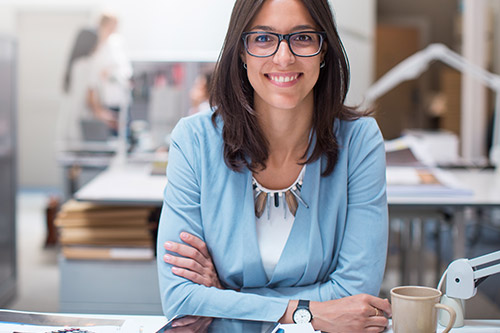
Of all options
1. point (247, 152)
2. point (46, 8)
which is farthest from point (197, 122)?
point (46, 8)

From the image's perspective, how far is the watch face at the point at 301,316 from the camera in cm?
113

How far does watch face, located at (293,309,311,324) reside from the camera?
1.13 meters

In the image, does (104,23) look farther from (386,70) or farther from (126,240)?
(386,70)

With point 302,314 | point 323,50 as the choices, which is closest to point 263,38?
point 323,50

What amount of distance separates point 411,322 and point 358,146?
511 millimetres

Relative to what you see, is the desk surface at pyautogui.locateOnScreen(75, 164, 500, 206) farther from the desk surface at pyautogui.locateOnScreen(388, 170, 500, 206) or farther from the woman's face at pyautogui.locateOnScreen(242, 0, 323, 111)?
the woman's face at pyautogui.locateOnScreen(242, 0, 323, 111)

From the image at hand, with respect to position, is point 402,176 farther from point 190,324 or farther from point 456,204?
point 190,324

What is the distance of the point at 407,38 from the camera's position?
7777 millimetres

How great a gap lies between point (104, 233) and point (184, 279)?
1.01m

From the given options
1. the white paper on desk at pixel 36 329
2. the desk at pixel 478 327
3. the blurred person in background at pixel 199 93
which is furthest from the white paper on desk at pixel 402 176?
the white paper on desk at pixel 36 329

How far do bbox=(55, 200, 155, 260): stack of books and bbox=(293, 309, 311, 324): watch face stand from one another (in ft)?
3.70

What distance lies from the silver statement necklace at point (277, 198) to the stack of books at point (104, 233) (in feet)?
3.12

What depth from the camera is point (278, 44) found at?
1.24 meters

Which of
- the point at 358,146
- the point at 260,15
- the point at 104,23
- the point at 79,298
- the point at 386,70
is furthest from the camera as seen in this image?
the point at 386,70
